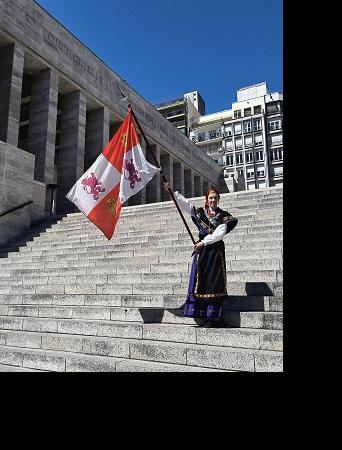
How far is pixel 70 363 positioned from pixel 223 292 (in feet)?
6.52

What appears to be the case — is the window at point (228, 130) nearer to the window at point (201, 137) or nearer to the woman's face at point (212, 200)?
the window at point (201, 137)

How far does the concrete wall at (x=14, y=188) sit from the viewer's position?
11.5 meters

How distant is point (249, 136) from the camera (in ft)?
194

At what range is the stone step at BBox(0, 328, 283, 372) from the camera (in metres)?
3.61

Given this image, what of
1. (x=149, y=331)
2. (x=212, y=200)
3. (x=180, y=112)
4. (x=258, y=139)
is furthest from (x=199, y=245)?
(x=180, y=112)

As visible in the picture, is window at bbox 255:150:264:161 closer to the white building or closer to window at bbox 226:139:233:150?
the white building

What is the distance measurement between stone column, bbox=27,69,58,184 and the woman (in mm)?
13680

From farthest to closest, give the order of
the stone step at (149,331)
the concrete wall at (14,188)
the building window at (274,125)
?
1. the building window at (274,125)
2. the concrete wall at (14,188)
3. the stone step at (149,331)

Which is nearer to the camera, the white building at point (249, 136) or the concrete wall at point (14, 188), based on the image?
the concrete wall at point (14, 188)

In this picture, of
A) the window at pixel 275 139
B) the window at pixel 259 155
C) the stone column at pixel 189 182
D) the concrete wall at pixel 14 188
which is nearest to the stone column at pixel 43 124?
the concrete wall at pixel 14 188

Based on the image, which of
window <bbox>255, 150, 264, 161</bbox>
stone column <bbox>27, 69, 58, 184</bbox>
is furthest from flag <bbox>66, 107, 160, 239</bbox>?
window <bbox>255, 150, 264, 161</bbox>

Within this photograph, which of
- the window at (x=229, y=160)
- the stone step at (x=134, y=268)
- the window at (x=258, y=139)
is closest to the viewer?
the stone step at (x=134, y=268)
